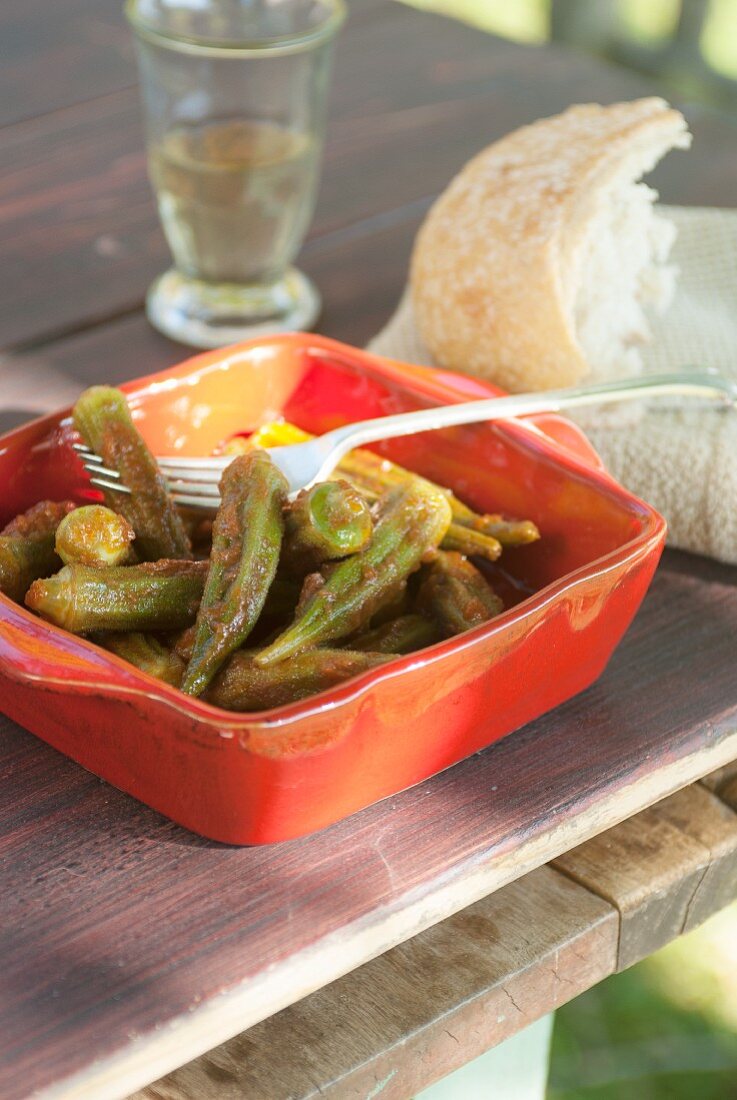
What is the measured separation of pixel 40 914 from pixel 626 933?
17.5 inches

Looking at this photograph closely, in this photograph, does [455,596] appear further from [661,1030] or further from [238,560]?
[661,1030]

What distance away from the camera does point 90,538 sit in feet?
3.47

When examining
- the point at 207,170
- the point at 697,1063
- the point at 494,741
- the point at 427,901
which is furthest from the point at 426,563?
the point at 697,1063

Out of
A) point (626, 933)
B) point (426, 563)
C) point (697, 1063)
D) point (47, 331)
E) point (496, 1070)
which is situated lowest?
point (697, 1063)

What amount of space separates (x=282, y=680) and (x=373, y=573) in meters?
0.12

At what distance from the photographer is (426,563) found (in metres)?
1.14

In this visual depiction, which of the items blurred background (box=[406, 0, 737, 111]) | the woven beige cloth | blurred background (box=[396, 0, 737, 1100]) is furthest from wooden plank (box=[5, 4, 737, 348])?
blurred background (box=[406, 0, 737, 111])

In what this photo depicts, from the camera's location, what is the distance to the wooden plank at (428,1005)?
37.6 inches

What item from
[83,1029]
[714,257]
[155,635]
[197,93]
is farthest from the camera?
[714,257]

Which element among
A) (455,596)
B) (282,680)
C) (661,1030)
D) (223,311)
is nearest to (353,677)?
(282,680)

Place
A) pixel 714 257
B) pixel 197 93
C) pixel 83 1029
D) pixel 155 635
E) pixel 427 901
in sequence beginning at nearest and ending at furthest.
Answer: pixel 83 1029 → pixel 427 901 → pixel 155 635 → pixel 197 93 → pixel 714 257

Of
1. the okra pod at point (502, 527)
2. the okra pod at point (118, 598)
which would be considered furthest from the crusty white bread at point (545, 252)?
the okra pod at point (118, 598)

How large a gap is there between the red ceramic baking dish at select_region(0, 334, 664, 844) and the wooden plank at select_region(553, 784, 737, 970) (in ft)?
0.42

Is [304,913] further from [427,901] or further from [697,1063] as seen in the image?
[697,1063]
